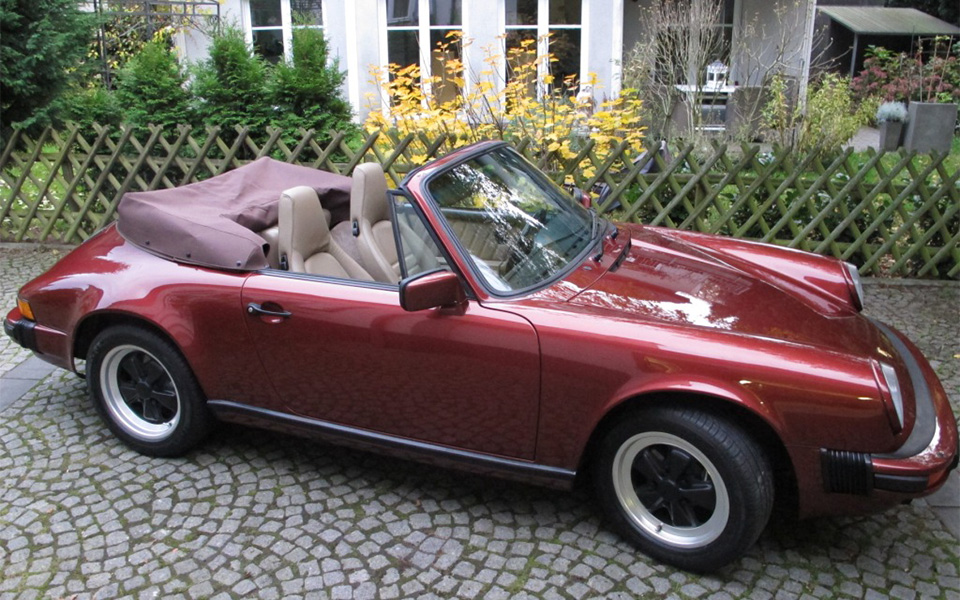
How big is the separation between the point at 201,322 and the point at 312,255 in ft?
1.92

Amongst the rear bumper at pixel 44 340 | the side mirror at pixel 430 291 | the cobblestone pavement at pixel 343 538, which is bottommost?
the cobblestone pavement at pixel 343 538

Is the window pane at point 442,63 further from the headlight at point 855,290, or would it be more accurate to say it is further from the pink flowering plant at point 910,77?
the headlight at point 855,290

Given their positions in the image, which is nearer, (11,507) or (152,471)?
(11,507)

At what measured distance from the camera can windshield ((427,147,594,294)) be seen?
10.6 feet

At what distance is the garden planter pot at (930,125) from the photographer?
42.9 ft

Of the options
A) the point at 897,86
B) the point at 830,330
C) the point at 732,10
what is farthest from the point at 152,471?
the point at 897,86

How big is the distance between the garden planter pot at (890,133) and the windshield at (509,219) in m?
11.6

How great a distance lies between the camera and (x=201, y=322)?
356 centimetres

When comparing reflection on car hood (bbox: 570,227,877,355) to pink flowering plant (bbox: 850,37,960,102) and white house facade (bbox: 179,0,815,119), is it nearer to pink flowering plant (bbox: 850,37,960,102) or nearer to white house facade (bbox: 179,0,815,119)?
white house facade (bbox: 179,0,815,119)

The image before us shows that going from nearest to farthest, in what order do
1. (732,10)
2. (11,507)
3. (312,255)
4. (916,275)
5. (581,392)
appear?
(581,392) < (11,507) < (312,255) < (916,275) < (732,10)

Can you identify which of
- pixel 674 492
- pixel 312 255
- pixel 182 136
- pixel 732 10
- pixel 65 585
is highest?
pixel 732 10

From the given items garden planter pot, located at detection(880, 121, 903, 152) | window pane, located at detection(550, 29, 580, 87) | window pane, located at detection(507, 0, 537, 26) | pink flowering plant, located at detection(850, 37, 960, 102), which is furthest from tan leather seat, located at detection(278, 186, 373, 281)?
pink flowering plant, located at detection(850, 37, 960, 102)

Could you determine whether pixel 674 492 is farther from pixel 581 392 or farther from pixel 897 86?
pixel 897 86

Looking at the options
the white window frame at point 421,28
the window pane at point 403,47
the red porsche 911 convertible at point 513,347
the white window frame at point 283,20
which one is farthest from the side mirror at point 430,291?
the white window frame at point 283,20
